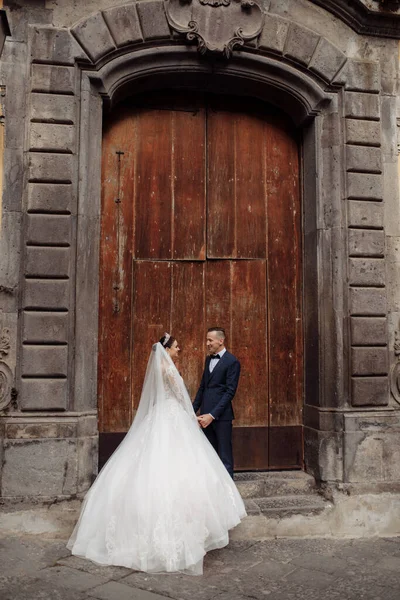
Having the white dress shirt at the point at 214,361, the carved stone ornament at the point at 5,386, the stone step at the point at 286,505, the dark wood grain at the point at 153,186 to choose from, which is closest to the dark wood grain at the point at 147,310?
the dark wood grain at the point at 153,186

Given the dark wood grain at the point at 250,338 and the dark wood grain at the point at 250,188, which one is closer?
the dark wood grain at the point at 250,338

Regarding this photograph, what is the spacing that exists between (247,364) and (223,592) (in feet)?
8.70

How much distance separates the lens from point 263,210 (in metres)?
6.54

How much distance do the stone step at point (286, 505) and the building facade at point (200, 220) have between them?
0.94 feet

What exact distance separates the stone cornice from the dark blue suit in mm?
4024

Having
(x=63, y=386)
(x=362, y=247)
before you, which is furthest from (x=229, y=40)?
(x=63, y=386)

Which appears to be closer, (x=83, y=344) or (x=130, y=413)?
(x=83, y=344)

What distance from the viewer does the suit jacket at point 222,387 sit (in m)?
5.45

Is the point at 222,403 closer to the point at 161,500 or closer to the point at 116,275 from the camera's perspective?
the point at 161,500

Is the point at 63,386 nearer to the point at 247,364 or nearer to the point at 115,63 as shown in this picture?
the point at 247,364

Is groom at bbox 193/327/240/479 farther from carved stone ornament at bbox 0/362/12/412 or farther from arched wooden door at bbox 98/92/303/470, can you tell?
carved stone ornament at bbox 0/362/12/412

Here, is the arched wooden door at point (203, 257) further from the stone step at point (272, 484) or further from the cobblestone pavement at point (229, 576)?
the cobblestone pavement at point (229, 576)

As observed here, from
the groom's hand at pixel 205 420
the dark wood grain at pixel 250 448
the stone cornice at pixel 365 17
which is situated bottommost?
the dark wood grain at pixel 250 448

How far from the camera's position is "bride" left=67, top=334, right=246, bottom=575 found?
434 cm
